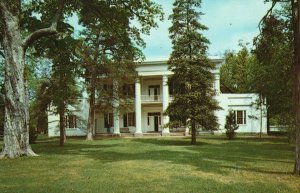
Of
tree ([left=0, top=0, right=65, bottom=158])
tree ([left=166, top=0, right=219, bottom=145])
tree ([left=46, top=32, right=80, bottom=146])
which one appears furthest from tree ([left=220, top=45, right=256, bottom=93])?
tree ([left=0, top=0, right=65, bottom=158])

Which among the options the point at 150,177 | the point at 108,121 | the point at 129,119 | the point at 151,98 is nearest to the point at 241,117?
the point at 151,98

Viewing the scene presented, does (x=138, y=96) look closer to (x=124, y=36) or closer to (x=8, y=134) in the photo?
(x=124, y=36)

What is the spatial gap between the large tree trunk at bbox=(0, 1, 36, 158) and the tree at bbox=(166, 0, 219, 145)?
1344 centimetres

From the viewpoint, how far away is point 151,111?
179 ft

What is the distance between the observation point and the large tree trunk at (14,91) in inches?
779

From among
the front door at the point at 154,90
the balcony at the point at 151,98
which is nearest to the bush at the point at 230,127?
the balcony at the point at 151,98

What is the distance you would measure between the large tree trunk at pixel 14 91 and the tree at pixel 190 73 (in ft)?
44.1

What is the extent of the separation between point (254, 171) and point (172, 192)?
529 cm

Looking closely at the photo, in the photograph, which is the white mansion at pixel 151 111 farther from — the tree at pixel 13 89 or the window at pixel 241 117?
the tree at pixel 13 89

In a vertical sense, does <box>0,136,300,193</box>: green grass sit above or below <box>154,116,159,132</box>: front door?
below

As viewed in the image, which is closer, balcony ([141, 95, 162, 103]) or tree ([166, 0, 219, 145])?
tree ([166, 0, 219, 145])

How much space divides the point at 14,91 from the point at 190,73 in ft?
47.5

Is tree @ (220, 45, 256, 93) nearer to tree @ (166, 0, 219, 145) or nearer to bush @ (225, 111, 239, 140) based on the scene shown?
bush @ (225, 111, 239, 140)

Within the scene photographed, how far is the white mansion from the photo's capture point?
5000cm
